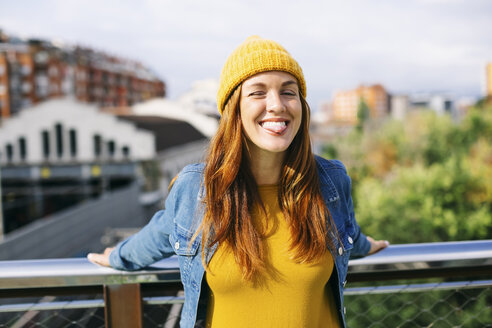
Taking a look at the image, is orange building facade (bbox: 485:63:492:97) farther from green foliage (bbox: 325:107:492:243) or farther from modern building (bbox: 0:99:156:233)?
modern building (bbox: 0:99:156:233)

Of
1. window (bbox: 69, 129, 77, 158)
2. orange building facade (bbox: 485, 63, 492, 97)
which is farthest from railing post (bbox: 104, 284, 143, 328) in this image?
orange building facade (bbox: 485, 63, 492, 97)

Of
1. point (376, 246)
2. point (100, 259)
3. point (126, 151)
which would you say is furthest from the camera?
point (126, 151)

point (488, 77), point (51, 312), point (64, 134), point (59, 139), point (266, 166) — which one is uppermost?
point (488, 77)

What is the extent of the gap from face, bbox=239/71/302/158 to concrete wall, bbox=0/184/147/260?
768 cm

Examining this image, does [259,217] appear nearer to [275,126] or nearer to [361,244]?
[275,126]

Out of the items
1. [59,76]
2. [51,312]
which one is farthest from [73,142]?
[59,76]

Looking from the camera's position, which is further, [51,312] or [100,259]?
[51,312]

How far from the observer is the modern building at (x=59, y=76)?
132ft

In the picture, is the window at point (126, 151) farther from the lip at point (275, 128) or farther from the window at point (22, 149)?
the lip at point (275, 128)

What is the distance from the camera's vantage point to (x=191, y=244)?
4.84 ft

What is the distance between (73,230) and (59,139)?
10.5m

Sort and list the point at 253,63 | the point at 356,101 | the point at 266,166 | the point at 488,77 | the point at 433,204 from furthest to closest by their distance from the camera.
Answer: the point at 356,101 → the point at 488,77 → the point at 433,204 → the point at 266,166 → the point at 253,63

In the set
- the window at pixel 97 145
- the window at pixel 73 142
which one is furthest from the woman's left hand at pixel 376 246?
the window at pixel 73 142

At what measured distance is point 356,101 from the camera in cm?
11575
